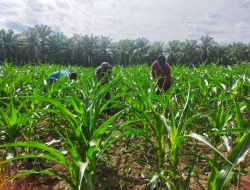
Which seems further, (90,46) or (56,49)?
(90,46)

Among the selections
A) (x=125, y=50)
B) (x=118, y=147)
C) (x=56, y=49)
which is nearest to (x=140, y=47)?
(x=125, y=50)

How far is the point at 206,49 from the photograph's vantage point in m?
55.0

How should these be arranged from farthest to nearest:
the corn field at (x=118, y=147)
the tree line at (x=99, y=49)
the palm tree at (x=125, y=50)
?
the palm tree at (x=125, y=50), the tree line at (x=99, y=49), the corn field at (x=118, y=147)

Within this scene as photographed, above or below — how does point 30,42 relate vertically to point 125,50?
above

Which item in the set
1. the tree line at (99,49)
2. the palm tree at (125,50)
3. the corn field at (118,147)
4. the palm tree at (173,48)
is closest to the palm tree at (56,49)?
the tree line at (99,49)

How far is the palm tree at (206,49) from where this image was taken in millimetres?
54562

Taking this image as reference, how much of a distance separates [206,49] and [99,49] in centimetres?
2177

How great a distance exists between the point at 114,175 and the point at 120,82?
2364 mm

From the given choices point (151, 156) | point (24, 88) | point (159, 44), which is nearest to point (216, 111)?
point (151, 156)

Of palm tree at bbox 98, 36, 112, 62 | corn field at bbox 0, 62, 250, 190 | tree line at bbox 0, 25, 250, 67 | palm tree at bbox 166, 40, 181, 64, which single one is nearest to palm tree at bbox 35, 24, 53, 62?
tree line at bbox 0, 25, 250, 67

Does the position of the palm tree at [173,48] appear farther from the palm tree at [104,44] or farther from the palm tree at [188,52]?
the palm tree at [104,44]

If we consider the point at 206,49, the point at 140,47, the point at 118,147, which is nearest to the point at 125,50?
the point at 140,47

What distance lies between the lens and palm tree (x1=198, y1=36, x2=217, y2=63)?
54562mm

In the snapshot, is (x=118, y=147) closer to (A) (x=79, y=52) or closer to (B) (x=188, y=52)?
(B) (x=188, y=52)
